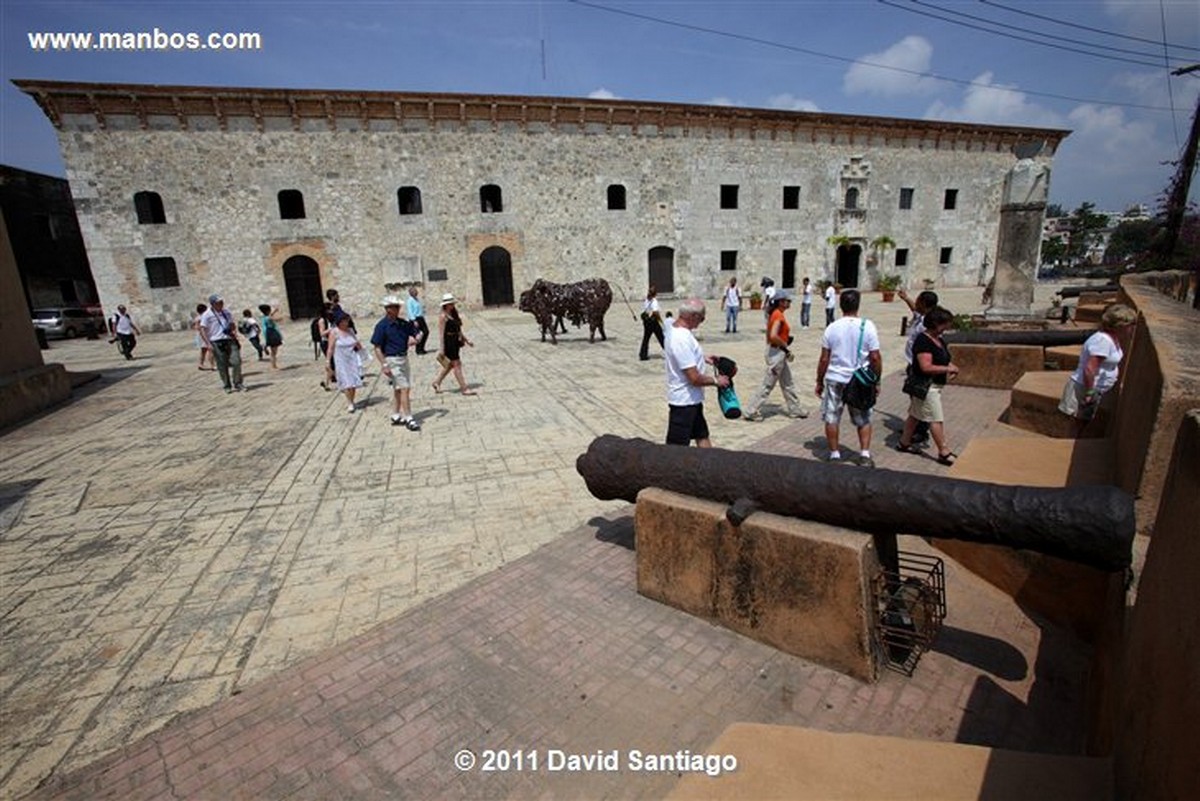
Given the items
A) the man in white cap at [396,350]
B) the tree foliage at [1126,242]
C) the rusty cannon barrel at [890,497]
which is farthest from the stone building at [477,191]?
the tree foliage at [1126,242]

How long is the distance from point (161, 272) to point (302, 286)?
444cm

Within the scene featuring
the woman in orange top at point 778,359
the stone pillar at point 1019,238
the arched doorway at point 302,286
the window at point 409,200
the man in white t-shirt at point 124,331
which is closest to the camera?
the woman in orange top at point 778,359

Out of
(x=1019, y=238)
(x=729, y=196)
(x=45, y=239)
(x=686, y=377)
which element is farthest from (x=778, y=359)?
(x=45, y=239)

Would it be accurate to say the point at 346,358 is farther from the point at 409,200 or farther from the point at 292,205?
the point at 292,205

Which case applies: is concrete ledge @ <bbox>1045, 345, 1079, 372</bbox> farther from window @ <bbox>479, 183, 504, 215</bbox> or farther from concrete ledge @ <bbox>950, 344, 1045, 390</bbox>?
window @ <bbox>479, 183, 504, 215</bbox>

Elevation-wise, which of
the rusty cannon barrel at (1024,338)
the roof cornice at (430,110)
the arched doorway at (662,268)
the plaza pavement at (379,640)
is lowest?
the plaza pavement at (379,640)

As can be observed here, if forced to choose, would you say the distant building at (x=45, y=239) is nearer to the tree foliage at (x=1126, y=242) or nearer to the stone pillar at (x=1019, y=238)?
the stone pillar at (x=1019, y=238)

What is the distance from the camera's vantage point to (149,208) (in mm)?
19938

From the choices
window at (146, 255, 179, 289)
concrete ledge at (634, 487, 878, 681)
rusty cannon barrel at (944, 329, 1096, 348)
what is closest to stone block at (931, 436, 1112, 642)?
concrete ledge at (634, 487, 878, 681)

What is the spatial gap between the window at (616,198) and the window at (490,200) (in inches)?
187

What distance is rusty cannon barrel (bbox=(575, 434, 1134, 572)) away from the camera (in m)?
2.12

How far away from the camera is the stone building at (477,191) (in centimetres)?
1964

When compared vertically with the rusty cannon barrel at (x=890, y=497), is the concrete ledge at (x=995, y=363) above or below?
below

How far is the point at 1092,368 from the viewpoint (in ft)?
15.4
